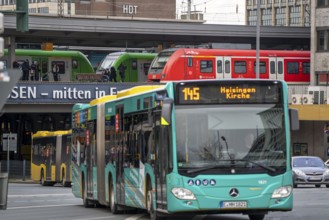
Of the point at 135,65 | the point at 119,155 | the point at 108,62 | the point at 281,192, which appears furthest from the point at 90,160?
the point at 108,62

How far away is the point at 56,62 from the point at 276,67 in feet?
47.8

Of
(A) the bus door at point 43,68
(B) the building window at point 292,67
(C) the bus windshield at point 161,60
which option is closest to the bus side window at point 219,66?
(C) the bus windshield at point 161,60

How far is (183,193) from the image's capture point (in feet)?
62.0

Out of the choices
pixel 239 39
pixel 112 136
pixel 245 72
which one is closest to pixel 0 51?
pixel 112 136

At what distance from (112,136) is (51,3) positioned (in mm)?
126066

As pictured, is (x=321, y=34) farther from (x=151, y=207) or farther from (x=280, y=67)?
(x=151, y=207)

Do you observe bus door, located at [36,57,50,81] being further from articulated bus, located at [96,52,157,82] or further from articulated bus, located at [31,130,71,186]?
articulated bus, located at [31,130,71,186]

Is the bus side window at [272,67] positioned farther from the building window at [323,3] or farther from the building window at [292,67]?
the building window at [323,3]

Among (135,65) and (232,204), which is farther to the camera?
(135,65)

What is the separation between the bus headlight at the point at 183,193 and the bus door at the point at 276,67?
4683cm

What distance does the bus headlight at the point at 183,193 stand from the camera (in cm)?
1888

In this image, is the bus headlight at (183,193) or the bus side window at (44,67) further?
the bus side window at (44,67)

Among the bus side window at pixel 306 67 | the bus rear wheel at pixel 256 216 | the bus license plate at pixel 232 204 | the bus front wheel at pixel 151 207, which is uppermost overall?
the bus side window at pixel 306 67

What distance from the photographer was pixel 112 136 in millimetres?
24609
